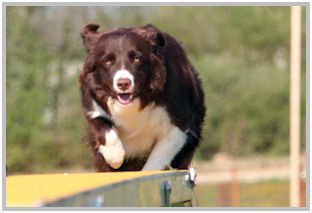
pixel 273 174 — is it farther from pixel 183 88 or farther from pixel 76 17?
pixel 183 88

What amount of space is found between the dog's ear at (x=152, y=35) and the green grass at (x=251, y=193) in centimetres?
1338

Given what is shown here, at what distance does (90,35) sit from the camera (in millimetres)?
7707

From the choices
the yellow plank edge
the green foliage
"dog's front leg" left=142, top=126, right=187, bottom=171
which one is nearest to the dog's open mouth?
"dog's front leg" left=142, top=126, right=187, bottom=171

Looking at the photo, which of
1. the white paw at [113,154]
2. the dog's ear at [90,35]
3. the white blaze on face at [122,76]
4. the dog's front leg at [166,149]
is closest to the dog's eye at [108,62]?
the white blaze on face at [122,76]

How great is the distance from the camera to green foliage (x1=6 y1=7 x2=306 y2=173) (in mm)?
23000

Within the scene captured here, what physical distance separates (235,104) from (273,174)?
2340mm

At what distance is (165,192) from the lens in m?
5.30

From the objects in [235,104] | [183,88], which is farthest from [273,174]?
[183,88]

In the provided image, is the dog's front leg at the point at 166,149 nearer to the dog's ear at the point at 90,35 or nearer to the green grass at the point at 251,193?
the dog's ear at the point at 90,35

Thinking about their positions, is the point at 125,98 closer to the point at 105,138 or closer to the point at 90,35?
the point at 105,138

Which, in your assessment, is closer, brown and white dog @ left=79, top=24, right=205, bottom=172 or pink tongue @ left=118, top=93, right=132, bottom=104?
brown and white dog @ left=79, top=24, right=205, bottom=172

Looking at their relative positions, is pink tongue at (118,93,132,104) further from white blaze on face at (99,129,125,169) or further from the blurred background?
the blurred background

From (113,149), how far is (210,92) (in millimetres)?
16933

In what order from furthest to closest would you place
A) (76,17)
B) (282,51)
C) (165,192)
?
(282,51)
(76,17)
(165,192)
